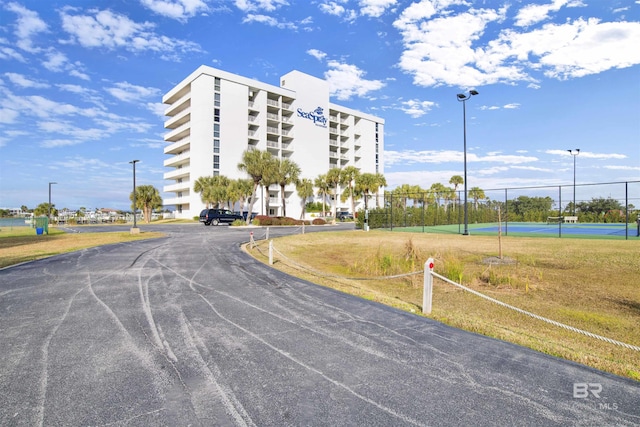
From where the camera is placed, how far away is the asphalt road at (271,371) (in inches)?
122

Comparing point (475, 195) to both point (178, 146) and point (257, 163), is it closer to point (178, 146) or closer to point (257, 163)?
point (257, 163)

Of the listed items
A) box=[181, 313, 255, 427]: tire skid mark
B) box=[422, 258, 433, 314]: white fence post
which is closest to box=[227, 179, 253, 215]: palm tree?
box=[422, 258, 433, 314]: white fence post

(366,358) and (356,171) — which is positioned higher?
(356,171)

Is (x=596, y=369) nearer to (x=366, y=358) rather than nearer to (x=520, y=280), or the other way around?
(x=366, y=358)

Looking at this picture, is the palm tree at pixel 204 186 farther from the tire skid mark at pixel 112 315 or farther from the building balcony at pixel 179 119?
the tire skid mark at pixel 112 315

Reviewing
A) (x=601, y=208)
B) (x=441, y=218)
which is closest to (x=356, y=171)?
(x=441, y=218)

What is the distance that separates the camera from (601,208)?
33.0 m

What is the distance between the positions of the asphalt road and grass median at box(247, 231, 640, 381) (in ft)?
2.89

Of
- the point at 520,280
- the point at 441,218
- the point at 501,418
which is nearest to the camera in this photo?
the point at 501,418

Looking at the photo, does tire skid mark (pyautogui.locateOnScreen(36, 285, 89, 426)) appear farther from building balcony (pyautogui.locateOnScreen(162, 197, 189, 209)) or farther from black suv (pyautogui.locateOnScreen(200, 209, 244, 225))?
building balcony (pyautogui.locateOnScreen(162, 197, 189, 209))

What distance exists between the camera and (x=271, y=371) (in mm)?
3932

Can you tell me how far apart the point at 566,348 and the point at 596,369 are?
0.80m

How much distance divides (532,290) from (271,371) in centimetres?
799

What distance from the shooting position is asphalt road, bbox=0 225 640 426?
122 inches
